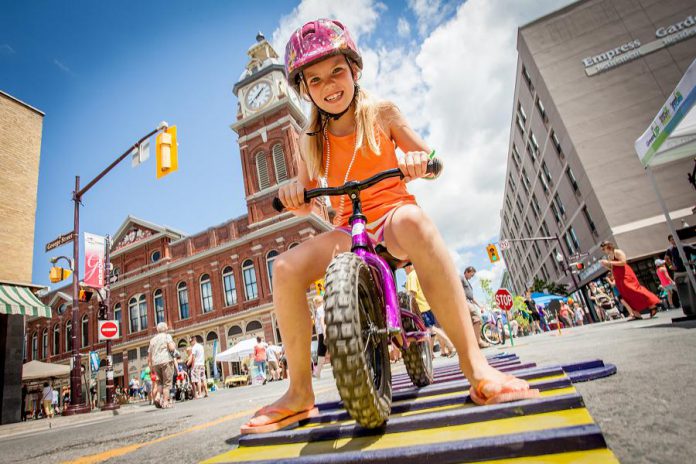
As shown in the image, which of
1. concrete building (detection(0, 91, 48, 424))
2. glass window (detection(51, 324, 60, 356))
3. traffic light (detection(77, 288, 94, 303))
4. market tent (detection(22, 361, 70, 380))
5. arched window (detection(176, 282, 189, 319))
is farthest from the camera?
glass window (detection(51, 324, 60, 356))

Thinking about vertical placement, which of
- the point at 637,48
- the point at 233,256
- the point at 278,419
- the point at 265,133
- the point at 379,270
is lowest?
the point at 278,419

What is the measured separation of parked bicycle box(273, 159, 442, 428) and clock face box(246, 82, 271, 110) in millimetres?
29492

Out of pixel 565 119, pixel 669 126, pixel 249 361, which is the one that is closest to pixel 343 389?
pixel 669 126

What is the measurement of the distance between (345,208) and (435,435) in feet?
4.04

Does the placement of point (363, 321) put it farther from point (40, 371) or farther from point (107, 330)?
point (40, 371)

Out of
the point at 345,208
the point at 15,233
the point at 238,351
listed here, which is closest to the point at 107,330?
the point at 15,233

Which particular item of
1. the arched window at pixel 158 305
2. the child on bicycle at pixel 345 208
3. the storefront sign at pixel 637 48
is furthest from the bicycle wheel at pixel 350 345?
the arched window at pixel 158 305

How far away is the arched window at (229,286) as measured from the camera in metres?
27.6

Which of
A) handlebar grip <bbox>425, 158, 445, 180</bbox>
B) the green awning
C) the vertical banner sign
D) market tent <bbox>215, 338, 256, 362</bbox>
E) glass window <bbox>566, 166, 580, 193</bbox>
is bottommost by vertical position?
handlebar grip <bbox>425, 158, 445, 180</bbox>

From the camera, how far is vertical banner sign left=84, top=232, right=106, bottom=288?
12.0 m

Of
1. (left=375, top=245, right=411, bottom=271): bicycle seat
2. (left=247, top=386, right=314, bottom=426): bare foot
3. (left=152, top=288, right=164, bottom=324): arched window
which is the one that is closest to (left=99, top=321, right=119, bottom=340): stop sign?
(left=247, top=386, right=314, bottom=426): bare foot

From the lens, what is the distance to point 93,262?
1212 centimetres

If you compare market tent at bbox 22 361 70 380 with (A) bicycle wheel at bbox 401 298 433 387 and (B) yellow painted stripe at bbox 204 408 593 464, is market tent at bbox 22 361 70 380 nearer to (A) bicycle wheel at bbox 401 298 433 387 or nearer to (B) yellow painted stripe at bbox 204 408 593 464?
(A) bicycle wheel at bbox 401 298 433 387

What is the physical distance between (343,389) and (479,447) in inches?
17.5
